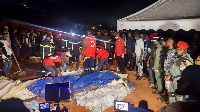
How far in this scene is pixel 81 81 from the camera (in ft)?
21.2

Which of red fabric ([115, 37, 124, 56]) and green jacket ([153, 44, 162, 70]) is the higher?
red fabric ([115, 37, 124, 56])

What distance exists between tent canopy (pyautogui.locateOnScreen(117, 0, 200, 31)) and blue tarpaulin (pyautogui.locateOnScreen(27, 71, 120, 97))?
177 inches

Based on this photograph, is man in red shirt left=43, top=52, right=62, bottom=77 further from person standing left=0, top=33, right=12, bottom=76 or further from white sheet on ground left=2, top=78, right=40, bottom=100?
person standing left=0, top=33, right=12, bottom=76

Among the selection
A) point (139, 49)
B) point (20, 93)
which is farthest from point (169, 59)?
point (20, 93)

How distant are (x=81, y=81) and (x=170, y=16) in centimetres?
630

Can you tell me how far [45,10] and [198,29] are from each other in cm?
2820

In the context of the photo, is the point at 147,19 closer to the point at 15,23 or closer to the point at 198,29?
the point at 198,29

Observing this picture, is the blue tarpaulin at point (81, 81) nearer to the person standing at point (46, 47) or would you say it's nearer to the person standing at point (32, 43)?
the person standing at point (46, 47)

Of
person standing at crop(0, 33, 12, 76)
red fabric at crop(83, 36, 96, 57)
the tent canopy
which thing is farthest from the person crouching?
the tent canopy

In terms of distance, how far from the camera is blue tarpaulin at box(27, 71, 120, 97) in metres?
6.16

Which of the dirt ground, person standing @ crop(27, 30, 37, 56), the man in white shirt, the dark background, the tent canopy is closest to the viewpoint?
the dirt ground

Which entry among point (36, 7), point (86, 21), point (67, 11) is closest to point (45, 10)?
point (36, 7)

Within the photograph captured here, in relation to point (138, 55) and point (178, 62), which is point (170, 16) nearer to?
point (138, 55)

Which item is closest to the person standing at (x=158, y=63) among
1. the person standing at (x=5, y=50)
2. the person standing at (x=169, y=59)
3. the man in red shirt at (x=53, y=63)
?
the person standing at (x=169, y=59)
